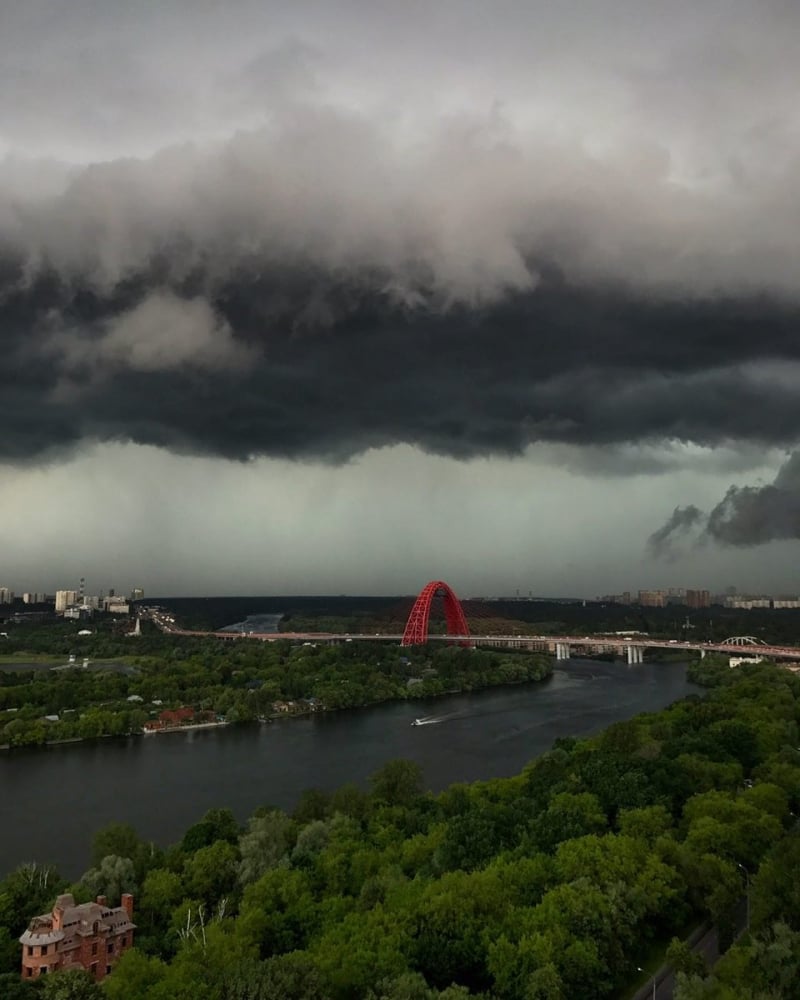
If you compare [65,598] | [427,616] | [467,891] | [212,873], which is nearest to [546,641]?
[427,616]

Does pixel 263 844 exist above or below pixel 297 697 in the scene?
above

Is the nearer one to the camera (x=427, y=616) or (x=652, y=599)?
(x=427, y=616)

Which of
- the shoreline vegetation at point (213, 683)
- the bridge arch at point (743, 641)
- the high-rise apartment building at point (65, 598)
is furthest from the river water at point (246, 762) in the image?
the high-rise apartment building at point (65, 598)

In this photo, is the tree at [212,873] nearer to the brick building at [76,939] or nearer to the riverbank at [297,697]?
the brick building at [76,939]

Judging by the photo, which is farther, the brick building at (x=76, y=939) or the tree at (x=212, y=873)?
the tree at (x=212, y=873)

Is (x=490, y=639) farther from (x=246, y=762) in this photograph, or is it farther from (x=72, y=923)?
(x=72, y=923)

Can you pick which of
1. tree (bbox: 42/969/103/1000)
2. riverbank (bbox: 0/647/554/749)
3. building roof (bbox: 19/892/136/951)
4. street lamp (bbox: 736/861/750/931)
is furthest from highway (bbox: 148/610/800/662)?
tree (bbox: 42/969/103/1000)

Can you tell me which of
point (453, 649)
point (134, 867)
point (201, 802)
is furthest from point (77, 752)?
point (453, 649)
